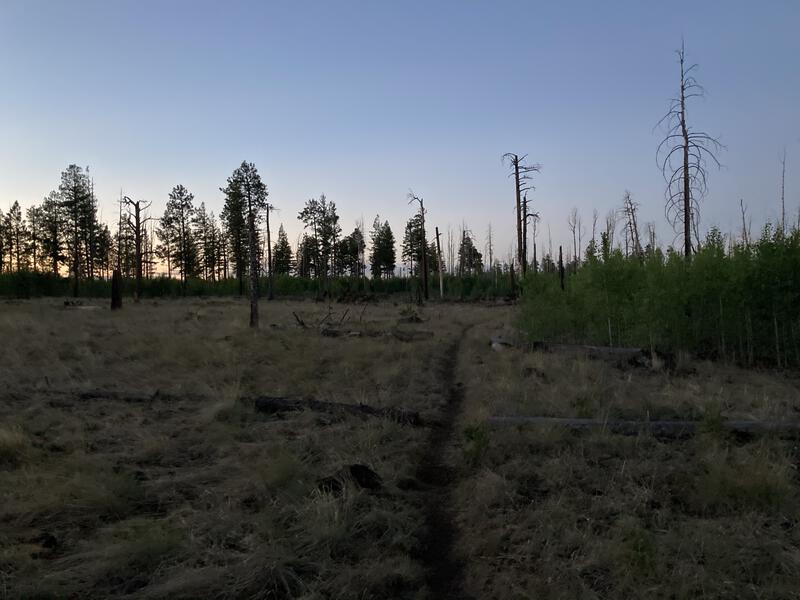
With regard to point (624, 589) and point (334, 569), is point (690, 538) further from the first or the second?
point (334, 569)

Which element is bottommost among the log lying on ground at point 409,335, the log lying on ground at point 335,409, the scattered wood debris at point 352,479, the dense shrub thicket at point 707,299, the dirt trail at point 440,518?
the dirt trail at point 440,518

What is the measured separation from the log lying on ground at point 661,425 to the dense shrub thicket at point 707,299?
22.5 ft

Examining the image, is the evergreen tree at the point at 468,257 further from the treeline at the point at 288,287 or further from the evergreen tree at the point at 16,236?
the evergreen tree at the point at 16,236

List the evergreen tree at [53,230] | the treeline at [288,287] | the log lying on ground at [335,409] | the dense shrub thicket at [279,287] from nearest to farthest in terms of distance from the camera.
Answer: the log lying on ground at [335,409] < the treeline at [288,287] < the dense shrub thicket at [279,287] < the evergreen tree at [53,230]

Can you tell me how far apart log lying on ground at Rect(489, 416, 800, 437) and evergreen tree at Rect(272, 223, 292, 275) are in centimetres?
7591

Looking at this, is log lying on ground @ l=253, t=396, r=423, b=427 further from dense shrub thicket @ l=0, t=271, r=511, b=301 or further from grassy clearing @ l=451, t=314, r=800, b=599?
dense shrub thicket @ l=0, t=271, r=511, b=301

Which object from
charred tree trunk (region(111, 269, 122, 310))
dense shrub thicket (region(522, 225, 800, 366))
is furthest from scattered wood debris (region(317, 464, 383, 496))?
charred tree trunk (region(111, 269, 122, 310))

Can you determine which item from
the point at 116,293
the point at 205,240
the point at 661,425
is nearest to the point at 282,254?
the point at 205,240

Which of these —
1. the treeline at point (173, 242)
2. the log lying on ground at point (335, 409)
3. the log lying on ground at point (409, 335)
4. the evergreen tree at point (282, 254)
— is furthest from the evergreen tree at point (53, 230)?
the log lying on ground at point (335, 409)

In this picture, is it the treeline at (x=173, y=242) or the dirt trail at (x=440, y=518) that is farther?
the treeline at (x=173, y=242)

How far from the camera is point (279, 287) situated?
56875 mm

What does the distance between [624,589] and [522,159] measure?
29945 mm

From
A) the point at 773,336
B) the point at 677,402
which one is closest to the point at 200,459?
the point at 677,402

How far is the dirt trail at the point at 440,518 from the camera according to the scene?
3.71m
